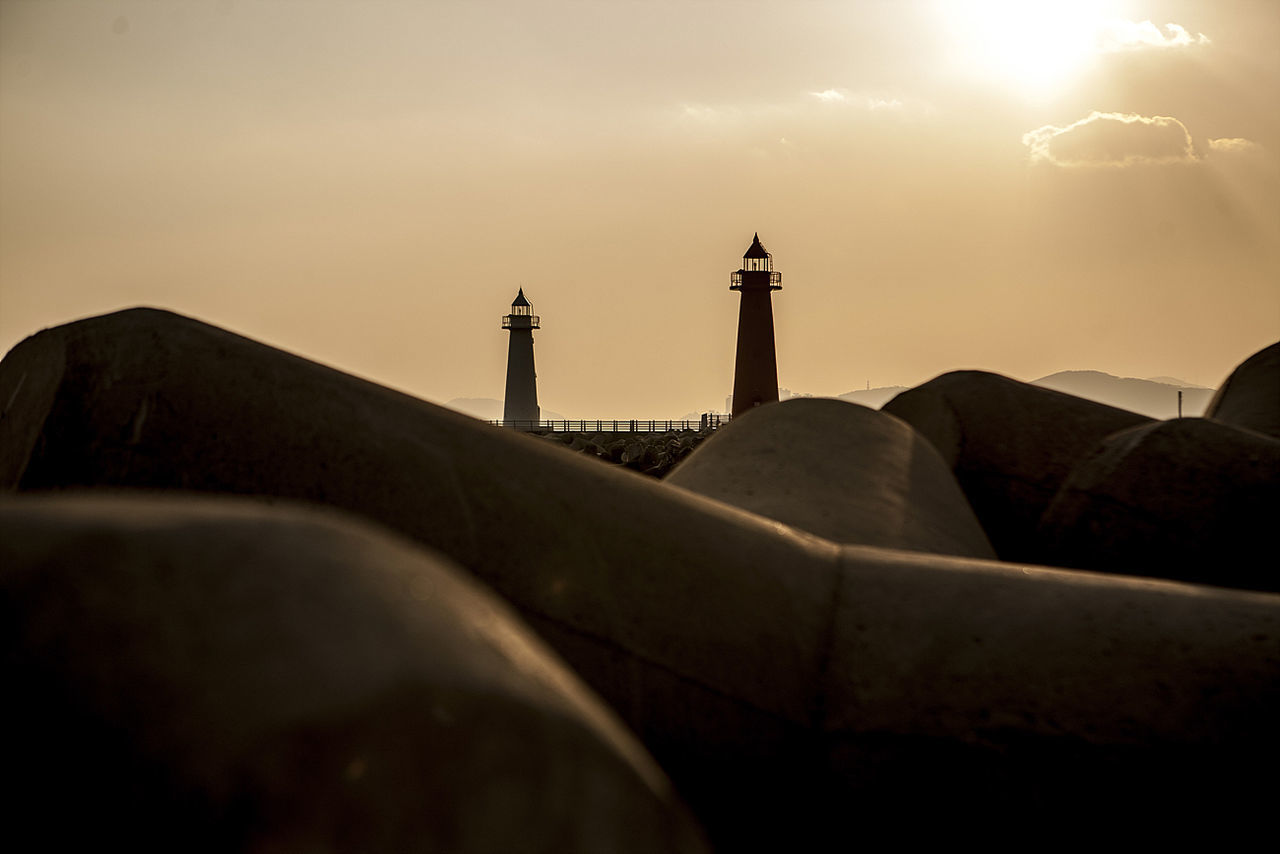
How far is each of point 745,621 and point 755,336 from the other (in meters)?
31.1

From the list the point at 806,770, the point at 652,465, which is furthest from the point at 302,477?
the point at 652,465

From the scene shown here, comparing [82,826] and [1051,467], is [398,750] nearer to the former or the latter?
[82,826]

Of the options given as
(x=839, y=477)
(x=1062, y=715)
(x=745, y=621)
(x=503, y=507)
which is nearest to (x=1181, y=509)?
(x=839, y=477)

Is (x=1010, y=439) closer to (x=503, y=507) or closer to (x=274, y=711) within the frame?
(x=503, y=507)

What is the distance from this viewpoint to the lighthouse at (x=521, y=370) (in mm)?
49750

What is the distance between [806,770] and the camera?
2018 millimetres

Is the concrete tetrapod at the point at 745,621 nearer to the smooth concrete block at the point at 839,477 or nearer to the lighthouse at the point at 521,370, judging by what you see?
the smooth concrete block at the point at 839,477

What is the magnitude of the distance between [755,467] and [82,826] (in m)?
3.21

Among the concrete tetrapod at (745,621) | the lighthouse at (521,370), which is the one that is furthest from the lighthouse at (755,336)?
the concrete tetrapod at (745,621)

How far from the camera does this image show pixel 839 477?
12.7ft

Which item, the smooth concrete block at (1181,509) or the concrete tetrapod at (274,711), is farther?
the smooth concrete block at (1181,509)

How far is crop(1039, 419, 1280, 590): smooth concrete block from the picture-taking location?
3385 millimetres

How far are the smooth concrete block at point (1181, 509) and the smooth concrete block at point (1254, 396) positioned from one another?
66.6 inches

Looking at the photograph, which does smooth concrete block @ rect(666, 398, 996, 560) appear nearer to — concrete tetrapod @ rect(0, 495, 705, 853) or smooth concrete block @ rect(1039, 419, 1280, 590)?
smooth concrete block @ rect(1039, 419, 1280, 590)
